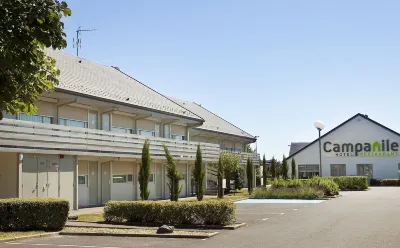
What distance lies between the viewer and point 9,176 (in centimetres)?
2170

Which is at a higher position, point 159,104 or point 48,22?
point 159,104

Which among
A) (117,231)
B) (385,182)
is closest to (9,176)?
(117,231)

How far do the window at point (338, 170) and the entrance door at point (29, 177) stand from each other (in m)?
49.3

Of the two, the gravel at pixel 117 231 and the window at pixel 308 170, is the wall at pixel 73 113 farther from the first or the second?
the window at pixel 308 170

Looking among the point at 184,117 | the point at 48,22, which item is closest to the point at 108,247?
the point at 48,22

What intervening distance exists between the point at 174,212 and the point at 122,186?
1364cm

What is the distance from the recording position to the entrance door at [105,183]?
29.4m

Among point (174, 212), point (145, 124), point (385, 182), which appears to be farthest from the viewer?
point (385, 182)

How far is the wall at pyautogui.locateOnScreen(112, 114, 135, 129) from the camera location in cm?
3073

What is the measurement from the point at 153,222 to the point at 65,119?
10.1m

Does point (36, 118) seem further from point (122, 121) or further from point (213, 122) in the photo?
point (213, 122)

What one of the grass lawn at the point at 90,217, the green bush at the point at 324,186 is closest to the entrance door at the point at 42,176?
the grass lawn at the point at 90,217

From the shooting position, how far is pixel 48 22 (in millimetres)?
6312

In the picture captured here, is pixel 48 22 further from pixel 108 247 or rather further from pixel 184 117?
pixel 184 117
